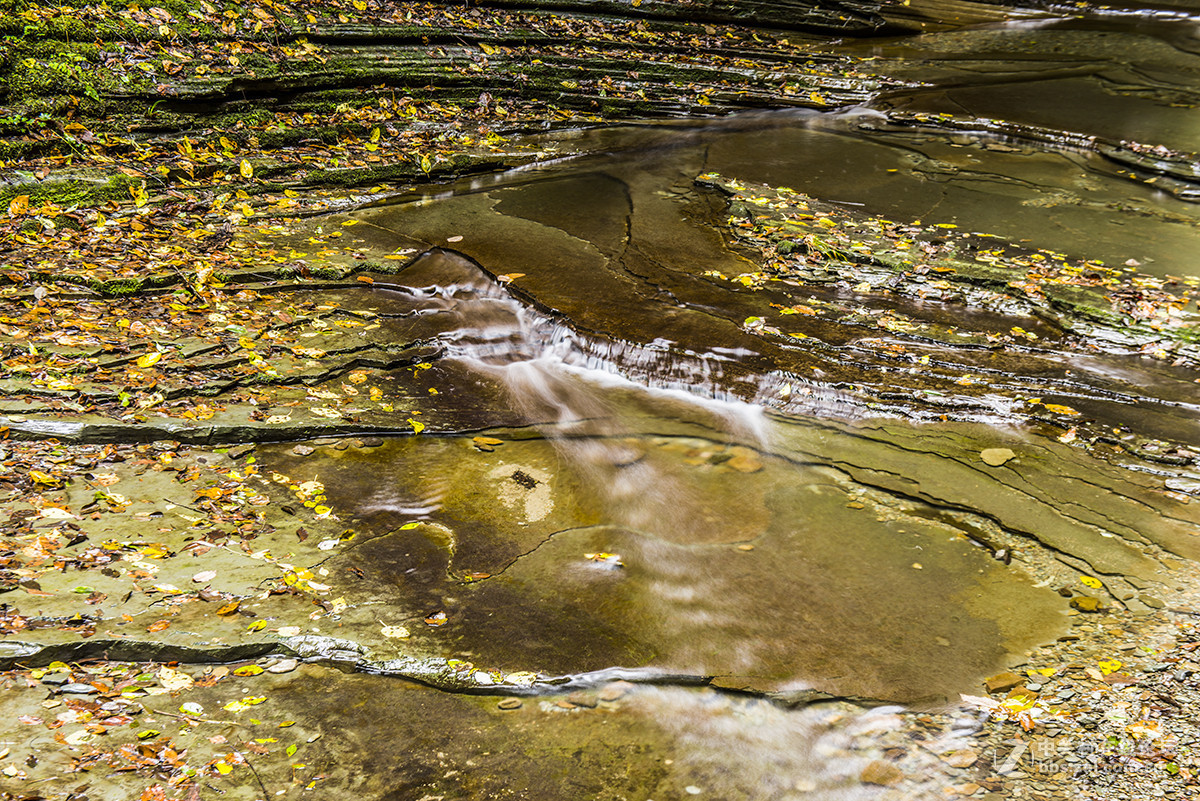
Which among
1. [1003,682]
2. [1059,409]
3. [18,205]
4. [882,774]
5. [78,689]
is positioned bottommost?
[882,774]

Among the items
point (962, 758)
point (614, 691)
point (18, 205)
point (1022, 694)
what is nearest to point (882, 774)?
point (962, 758)

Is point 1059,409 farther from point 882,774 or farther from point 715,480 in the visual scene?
point 882,774

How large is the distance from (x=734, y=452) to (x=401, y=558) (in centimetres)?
234

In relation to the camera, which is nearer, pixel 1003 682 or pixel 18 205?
pixel 1003 682

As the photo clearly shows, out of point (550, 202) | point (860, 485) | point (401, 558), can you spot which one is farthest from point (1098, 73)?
point (401, 558)

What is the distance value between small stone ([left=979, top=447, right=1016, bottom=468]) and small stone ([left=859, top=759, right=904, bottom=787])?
8.00ft

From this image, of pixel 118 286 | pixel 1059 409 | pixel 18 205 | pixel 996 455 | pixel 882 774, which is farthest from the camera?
pixel 18 205

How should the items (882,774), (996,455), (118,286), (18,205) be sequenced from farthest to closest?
1. (18,205)
2. (118,286)
3. (996,455)
4. (882,774)

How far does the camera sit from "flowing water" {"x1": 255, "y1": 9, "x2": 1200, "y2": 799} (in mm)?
3449

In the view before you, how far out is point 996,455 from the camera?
4773 mm

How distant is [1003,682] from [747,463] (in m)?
2.01

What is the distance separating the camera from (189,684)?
3105 millimetres

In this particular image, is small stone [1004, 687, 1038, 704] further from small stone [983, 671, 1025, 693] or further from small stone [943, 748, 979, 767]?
small stone [943, 748, 979, 767]

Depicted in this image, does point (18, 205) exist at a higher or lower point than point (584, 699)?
higher
